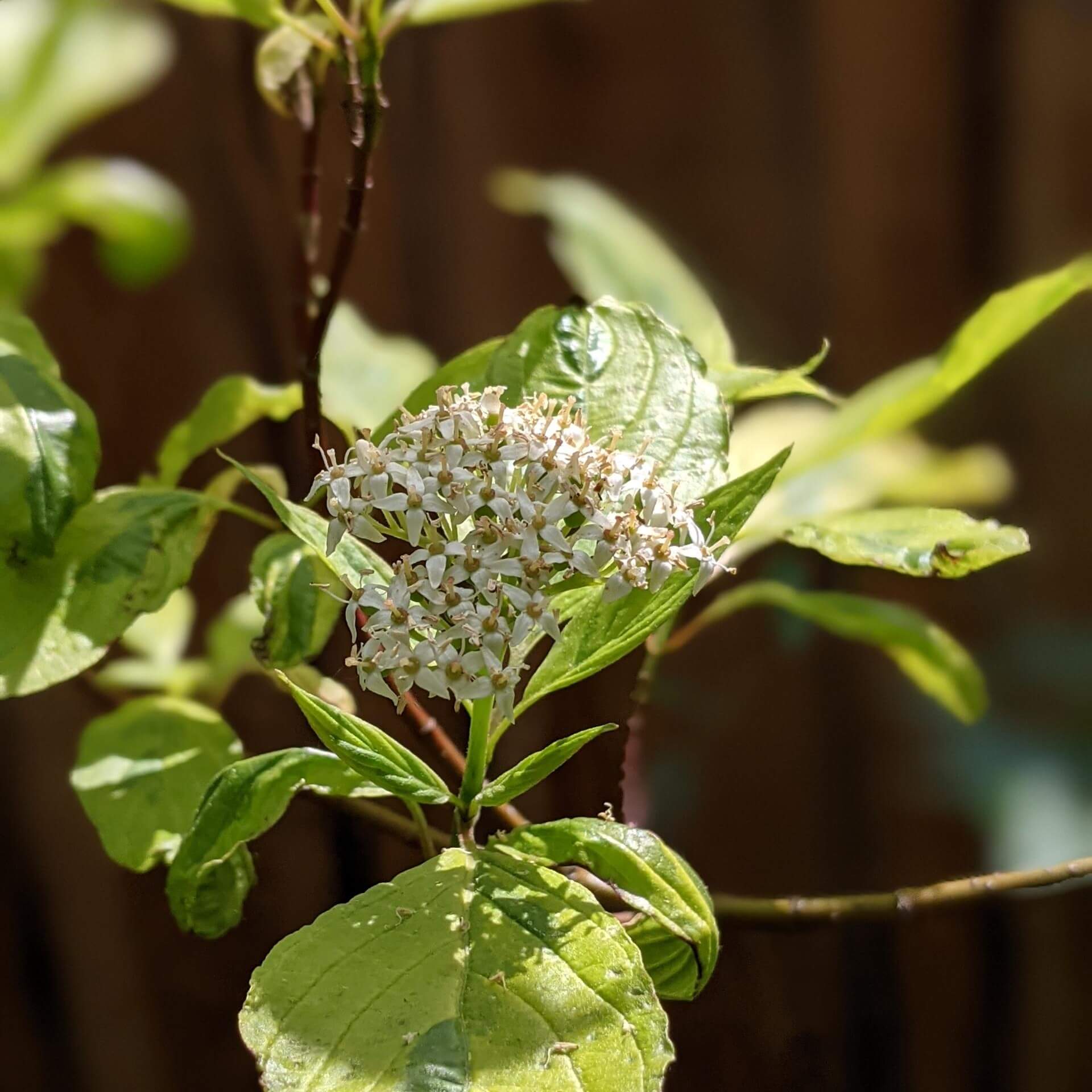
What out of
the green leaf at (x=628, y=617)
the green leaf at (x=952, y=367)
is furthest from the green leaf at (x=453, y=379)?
the green leaf at (x=952, y=367)

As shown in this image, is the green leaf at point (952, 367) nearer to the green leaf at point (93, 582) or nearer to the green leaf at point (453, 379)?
the green leaf at point (453, 379)

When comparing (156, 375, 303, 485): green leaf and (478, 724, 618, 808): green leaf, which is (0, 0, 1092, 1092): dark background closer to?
(156, 375, 303, 485): green leaf

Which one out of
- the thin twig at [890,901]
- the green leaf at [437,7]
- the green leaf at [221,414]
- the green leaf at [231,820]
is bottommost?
the thin twig at [890,901]

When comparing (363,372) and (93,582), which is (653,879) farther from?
(363,372)

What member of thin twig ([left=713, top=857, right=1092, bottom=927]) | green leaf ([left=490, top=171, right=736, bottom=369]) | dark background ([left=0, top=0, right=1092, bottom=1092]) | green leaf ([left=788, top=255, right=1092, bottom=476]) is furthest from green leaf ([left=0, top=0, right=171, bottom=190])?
thin twig ([left=713, top=857, right=1092, bottom=927])

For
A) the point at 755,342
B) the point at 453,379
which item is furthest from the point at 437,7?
the point at 755,342

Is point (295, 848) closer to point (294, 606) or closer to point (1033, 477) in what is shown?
point (294, 606)
